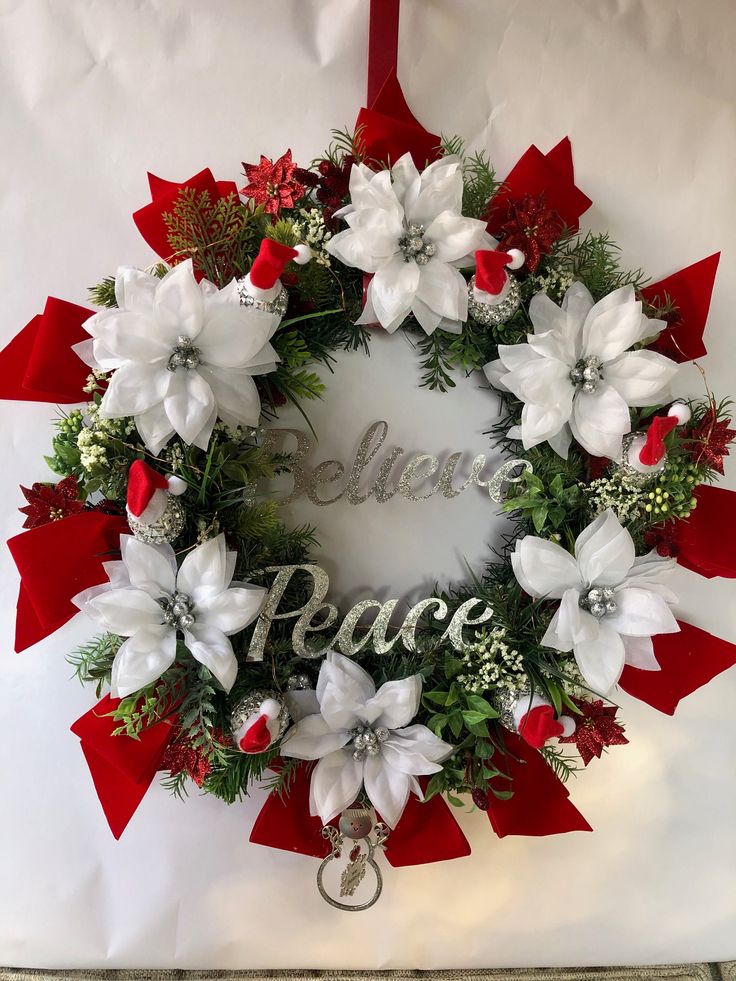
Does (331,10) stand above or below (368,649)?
above

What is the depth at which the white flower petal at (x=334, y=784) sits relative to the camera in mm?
891

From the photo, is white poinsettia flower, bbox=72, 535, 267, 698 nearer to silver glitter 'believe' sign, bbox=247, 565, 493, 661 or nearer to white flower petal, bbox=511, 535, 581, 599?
silver glitter 'believe' sign, bbox=247, 565, 493, 661

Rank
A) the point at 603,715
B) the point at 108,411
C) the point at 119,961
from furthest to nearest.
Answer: the point at 119,961
the point at 603,715
the point at 108,411

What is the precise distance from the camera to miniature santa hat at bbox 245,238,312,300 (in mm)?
772

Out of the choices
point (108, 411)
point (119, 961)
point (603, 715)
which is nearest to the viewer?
point (108, 411)

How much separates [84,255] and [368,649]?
0.74 metres

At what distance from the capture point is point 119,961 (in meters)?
1.06

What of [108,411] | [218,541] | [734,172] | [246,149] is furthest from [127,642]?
[734,172]

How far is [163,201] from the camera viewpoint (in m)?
0.89

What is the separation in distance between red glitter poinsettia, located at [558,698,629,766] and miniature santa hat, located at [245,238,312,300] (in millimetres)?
734

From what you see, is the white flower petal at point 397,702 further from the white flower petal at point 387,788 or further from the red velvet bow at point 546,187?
the red velvet bow at point 546,187

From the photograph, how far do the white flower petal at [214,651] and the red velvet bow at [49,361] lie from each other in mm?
355

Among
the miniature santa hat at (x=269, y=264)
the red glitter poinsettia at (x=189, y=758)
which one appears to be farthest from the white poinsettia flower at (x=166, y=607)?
the miniature santa hat at (x=269, y=264)

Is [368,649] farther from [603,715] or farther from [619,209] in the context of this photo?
[619,209]
